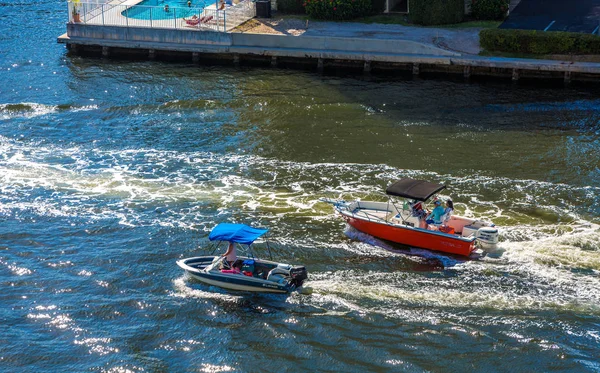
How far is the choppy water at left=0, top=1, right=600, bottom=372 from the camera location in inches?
912

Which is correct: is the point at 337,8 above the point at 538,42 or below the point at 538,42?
above

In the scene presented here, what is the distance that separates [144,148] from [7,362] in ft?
52.1

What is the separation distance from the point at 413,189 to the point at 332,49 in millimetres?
19797

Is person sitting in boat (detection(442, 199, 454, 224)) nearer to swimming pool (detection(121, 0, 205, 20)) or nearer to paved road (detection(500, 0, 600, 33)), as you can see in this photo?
paved road (detection(500, 0, 600, 33))

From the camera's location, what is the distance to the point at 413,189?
28.6 meters

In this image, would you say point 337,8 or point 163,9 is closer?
point 337,8

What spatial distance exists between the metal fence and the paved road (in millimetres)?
16267

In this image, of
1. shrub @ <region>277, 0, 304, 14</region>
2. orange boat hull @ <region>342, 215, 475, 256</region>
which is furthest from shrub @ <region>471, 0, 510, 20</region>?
orange boat hull @ <region>342, 215, 475, 256</region>

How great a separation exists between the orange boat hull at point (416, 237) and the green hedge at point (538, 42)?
784 inches

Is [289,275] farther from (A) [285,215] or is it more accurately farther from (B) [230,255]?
(A) [285,215]

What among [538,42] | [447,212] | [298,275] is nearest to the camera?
[298,275]

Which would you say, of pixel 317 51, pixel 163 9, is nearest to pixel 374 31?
pixel 317 51

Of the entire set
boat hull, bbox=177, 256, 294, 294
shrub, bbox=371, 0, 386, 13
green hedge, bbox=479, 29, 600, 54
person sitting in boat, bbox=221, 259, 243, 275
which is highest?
shrub, bbox=371, 0, 386, 13

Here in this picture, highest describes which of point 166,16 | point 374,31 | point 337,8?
point 337,8
